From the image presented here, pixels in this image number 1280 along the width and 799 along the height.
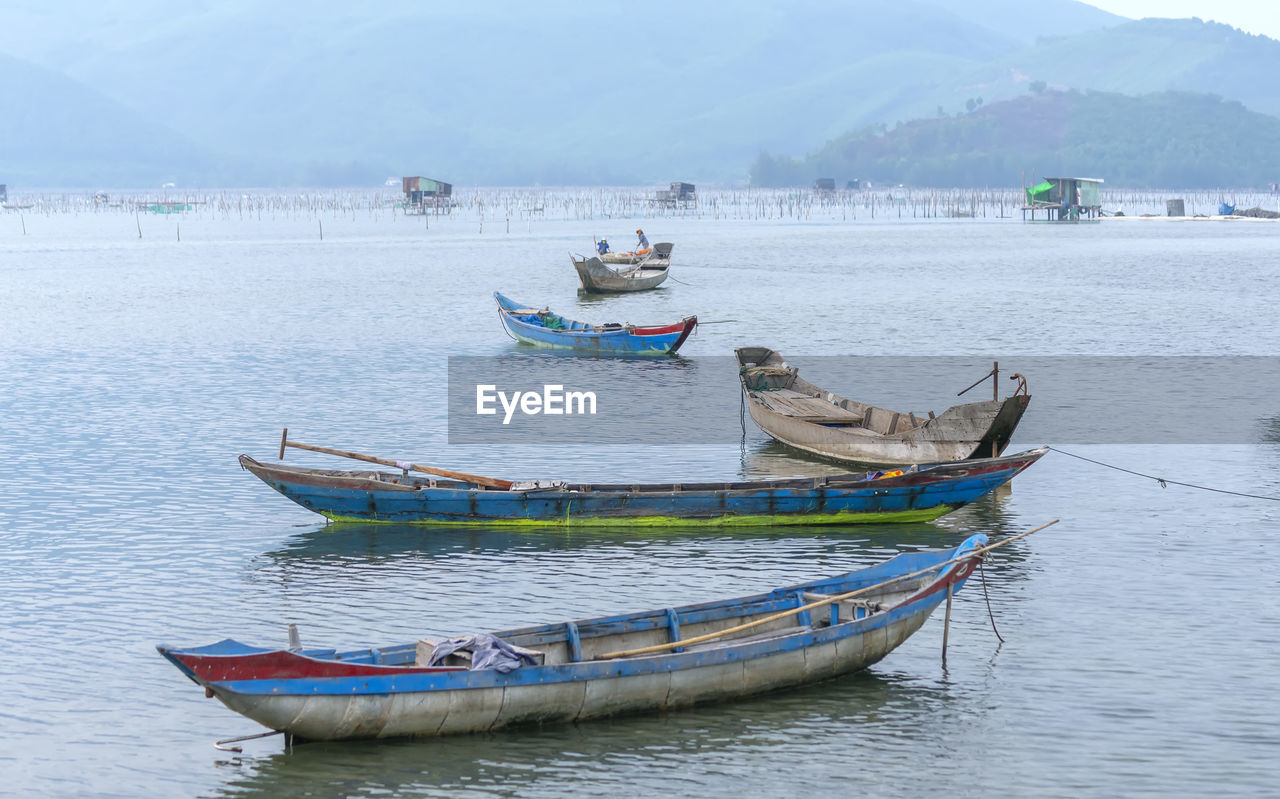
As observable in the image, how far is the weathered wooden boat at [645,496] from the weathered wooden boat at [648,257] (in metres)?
50.3

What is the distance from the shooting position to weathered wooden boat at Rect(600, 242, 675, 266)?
7556cm

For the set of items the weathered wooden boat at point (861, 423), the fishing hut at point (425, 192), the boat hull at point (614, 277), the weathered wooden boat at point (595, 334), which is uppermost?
the fishing hut at point (425, 192)

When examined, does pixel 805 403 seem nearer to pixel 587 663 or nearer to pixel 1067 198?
pixel 587 663

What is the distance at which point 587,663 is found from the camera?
16.6 m

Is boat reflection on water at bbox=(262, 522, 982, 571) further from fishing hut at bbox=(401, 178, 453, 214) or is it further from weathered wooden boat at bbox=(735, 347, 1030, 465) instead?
fishing hut at bbox=(401, 178, 453, 214)

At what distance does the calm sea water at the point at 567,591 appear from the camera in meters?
16.2

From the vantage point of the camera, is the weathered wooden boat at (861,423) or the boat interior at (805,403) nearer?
the weathered wooden boat at (861,423)

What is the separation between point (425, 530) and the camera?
25.6 meters

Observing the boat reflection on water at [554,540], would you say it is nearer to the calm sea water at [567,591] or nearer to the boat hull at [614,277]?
the calm sea water at [567,591]

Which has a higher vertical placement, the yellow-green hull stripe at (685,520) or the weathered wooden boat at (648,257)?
the weathered wooden boat at (648,257)

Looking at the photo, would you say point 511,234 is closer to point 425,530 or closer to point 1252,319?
point 1252,319

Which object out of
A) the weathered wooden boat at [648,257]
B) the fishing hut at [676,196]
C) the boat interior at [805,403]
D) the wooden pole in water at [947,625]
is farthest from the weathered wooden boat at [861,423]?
the fishing hut at [676,196]

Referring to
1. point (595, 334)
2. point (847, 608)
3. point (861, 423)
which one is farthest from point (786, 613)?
point (595, 334)

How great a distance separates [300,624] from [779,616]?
297 inches
